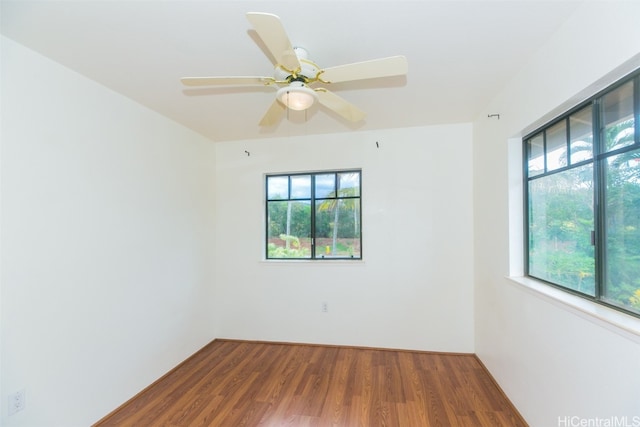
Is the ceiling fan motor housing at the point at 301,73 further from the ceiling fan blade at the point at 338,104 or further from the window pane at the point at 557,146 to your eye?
the window pane at the point at 557,146

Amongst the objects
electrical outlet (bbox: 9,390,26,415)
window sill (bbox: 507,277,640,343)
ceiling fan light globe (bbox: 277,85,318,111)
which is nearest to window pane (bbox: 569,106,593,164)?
window sill (bbox: 507,277,640,343)

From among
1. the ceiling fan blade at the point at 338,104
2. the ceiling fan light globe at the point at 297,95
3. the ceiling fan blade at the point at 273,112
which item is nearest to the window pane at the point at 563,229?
the ceiling fan blade at the point at 338,104

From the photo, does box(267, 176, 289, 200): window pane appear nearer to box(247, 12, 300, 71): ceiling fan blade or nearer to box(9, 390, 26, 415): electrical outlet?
box(247, 12, 300, 71): ceiling fan blade

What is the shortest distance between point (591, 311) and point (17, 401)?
3.32 metres

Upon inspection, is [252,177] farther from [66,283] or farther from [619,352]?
[619,352]

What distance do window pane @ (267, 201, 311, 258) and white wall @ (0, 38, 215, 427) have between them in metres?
1.14

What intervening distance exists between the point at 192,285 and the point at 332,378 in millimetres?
1920

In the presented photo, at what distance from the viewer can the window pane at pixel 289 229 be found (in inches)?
145

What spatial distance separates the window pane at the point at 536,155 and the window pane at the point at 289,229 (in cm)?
237

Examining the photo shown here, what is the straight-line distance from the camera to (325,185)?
3.63 meters

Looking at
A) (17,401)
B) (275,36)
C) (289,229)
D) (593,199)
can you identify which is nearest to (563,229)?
(593,199)

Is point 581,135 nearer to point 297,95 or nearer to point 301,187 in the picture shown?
point 297,95

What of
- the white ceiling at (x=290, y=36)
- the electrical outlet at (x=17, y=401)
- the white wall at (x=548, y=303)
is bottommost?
the electrical outlet at (x=17, y=401)

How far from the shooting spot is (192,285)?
10.8 ft
